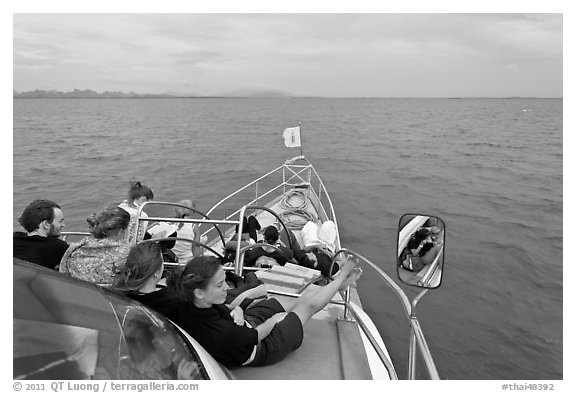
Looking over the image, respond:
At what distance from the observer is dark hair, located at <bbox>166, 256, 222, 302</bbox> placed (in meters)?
2.61

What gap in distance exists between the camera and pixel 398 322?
26.2 feet

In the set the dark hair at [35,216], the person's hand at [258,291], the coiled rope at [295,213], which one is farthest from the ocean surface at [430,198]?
the dark hair at [35,216]

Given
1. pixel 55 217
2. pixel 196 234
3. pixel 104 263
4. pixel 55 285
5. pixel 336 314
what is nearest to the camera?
pixel 55 285

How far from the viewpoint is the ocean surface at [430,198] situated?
A: 7.37 m

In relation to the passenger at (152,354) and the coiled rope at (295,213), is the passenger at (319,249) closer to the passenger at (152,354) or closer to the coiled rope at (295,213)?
the coiled rope at (295,213)

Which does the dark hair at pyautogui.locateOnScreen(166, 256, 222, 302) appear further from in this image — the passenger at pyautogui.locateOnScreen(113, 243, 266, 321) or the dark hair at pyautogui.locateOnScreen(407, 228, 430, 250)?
the dark hair at pyautogui.locateOnScreen(407, 228, 430, 250)

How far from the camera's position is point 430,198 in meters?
17.9

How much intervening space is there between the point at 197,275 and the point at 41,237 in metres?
1.66

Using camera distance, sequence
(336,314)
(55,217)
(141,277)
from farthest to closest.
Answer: (336,314), (55,217), (141,277)

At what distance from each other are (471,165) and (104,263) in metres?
26.2

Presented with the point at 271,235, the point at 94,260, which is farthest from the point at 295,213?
the point at 94,260

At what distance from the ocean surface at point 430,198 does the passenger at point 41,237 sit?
536cm
